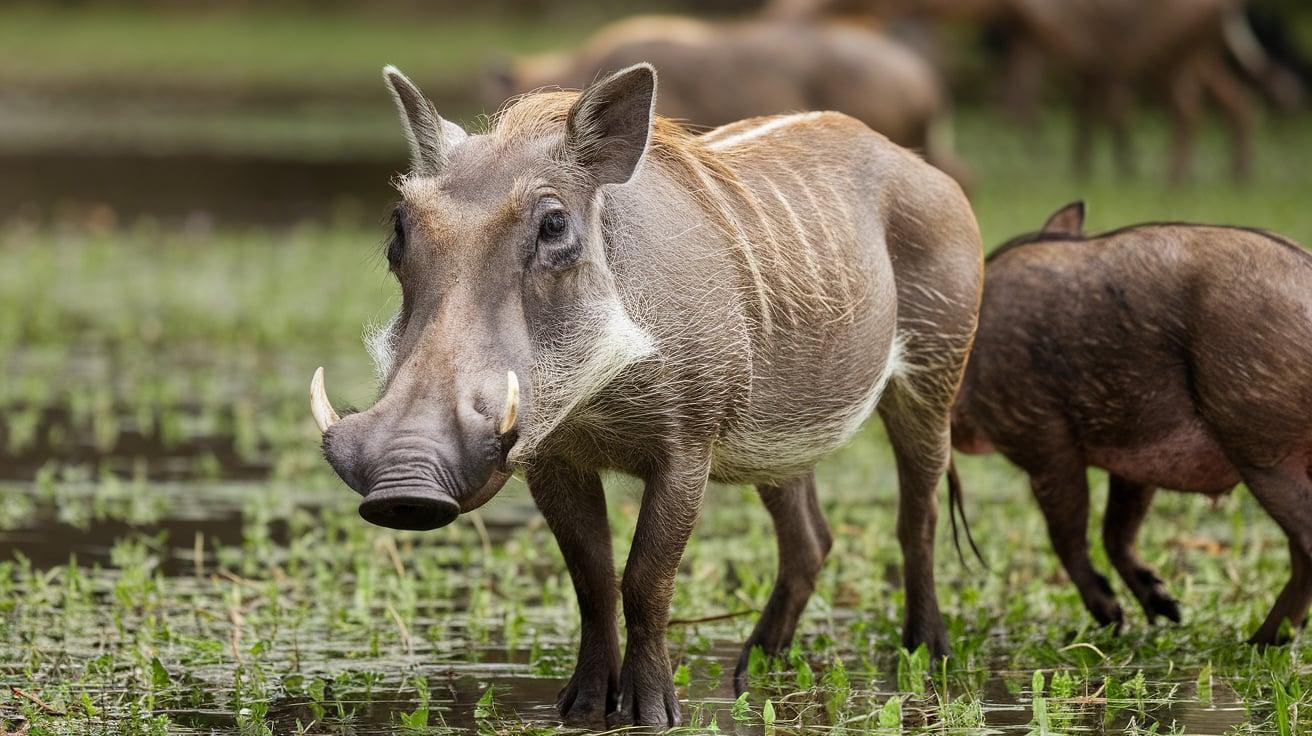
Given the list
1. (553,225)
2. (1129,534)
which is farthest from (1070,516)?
(553,225)

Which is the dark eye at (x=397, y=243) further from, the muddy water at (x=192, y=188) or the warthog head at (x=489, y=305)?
the muddy water at (x=192, y=188)

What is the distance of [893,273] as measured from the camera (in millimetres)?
5621

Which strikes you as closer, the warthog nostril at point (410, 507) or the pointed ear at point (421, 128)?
the warthog nostril at point (410, 507)

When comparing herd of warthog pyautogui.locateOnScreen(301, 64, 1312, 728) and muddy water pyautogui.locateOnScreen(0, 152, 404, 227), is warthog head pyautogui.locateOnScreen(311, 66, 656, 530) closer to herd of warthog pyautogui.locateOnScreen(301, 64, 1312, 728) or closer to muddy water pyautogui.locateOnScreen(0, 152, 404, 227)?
herd of warthog pyautogui.locateOnScreen(301, 64, 1312, 728)

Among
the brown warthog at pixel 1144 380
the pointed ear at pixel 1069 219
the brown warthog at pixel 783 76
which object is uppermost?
the brown warthog at pixel 783 76

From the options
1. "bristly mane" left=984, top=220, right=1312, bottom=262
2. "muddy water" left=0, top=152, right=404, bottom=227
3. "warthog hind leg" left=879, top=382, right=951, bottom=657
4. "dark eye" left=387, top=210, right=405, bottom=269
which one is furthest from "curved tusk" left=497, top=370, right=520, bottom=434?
"muddy water" left=0, top=152, right=404, bottom=227

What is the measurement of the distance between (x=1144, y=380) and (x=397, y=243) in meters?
2.30

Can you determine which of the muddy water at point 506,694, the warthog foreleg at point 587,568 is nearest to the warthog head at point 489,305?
the warthog foreleg at point 587,568

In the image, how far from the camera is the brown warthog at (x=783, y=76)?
587 inches

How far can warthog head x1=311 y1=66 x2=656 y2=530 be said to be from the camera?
13.5 ft

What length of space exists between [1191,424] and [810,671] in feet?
4.42

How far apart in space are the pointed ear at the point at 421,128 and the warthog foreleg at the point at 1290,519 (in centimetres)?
233

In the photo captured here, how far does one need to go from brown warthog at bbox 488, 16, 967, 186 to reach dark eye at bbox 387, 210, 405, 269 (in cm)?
1026

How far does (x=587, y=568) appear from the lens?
5.02m
